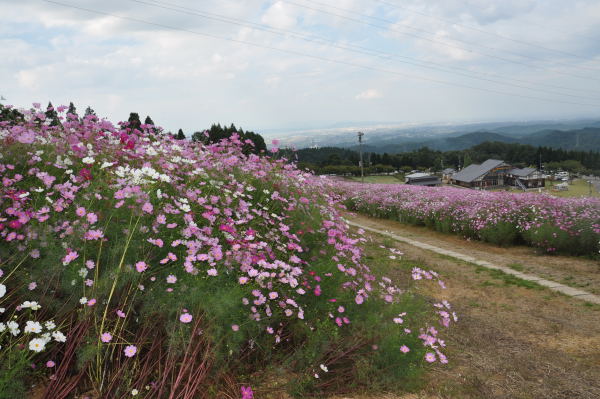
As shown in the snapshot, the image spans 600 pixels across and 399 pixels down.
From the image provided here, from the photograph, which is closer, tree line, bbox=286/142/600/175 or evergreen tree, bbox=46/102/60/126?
evergreen tree, bbox=46/102/60/126

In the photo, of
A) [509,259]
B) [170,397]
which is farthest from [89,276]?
[509,259]

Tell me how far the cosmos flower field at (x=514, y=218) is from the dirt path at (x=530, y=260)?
0.32m

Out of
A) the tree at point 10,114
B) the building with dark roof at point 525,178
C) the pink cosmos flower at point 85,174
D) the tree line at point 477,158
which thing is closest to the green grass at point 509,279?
the pink cosmos flower at point 85,174

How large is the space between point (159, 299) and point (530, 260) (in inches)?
365

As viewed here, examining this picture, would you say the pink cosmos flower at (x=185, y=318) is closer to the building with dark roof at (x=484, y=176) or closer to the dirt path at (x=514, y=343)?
the dirt path at (x=514, y=343)

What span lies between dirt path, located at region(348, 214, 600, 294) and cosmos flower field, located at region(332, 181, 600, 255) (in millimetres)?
323

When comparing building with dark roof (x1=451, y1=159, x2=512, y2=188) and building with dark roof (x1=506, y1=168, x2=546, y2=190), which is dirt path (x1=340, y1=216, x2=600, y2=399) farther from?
building with dark roof (x1=506, y1=168, x2=546, y2=190)

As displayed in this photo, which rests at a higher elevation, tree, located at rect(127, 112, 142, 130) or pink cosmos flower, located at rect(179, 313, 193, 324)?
tree, located at rect(127, 112, 142, 130)

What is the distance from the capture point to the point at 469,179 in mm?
83500

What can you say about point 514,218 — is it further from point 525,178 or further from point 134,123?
point 525,178

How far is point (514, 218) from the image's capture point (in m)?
11.2

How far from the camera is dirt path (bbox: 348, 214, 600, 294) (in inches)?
301

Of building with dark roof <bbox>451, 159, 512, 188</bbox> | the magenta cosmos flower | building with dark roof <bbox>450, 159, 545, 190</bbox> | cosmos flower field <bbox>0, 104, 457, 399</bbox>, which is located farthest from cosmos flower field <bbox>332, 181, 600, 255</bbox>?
building with dark roof <bbox>450, 159, 545, 190</bbox>

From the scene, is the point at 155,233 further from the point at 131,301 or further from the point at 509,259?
the point at 509,259
